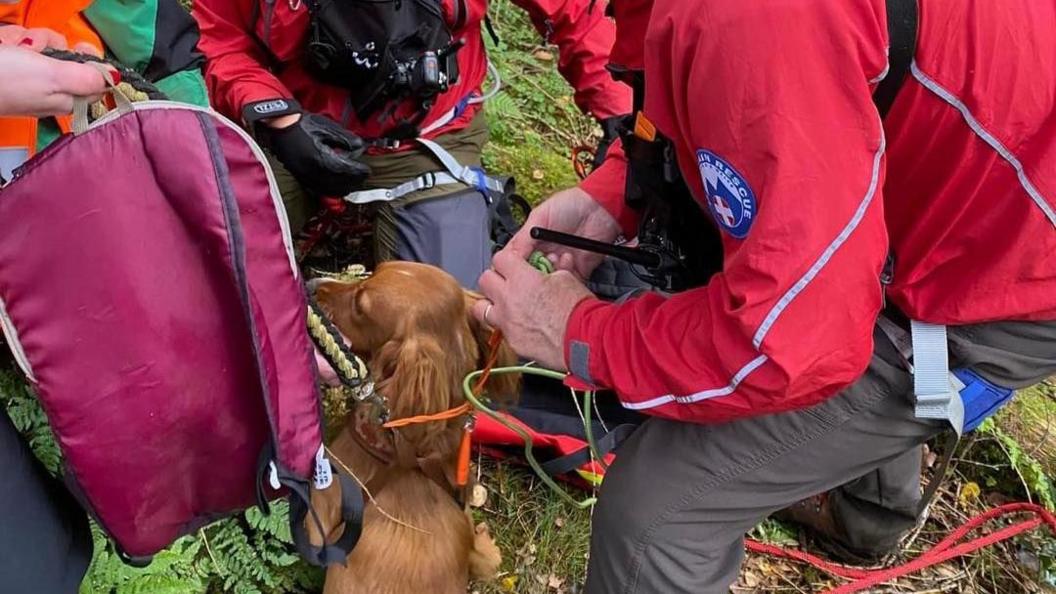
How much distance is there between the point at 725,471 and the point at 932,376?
63 cm

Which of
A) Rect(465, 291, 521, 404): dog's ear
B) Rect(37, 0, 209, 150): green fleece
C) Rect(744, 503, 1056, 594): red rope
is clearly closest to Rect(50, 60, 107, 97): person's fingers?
Rect(37, 0, 209, 150): green fleece

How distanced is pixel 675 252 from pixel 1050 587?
2.58 meters

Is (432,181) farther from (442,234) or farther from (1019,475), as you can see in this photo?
(1019,475)

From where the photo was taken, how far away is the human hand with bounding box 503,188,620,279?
9.94ft

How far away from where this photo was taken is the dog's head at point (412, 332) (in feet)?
10.2

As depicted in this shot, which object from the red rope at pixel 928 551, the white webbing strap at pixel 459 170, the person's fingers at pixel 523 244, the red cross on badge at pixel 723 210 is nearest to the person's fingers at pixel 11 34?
the person's fingers at pixel 523 244

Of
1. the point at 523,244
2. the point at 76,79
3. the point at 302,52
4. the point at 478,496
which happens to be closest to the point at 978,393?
the point at 523,244

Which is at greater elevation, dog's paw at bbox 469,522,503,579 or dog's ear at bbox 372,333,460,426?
dog's ear at bbox 372,333,460,426

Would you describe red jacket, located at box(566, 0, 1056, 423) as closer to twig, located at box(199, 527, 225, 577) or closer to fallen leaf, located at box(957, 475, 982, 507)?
twig, located at box(199, 527, 225, 577)

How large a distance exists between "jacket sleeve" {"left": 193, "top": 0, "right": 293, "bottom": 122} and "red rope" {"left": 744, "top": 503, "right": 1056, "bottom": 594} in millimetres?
2904

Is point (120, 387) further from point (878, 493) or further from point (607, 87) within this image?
point (607, 87)

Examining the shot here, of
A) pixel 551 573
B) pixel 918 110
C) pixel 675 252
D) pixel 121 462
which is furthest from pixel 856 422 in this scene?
pixel 121 462

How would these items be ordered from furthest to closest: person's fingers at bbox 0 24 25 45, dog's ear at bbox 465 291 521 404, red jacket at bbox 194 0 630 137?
red jacket at bbox 194 0 630 137
dog's ear at bbox 465 291 521 404
person's fingers at bbox 0 24 25 45

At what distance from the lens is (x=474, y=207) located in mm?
4473
